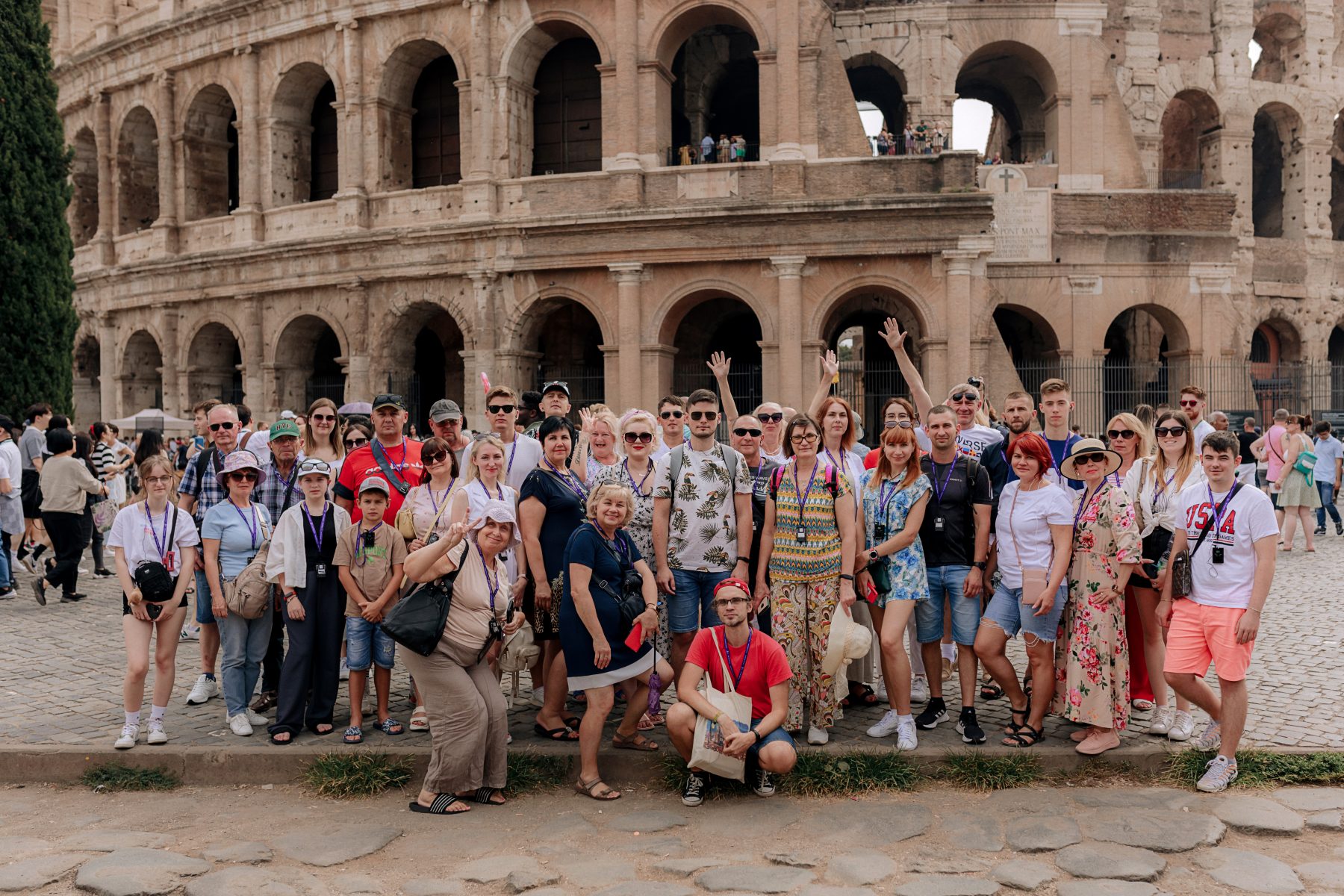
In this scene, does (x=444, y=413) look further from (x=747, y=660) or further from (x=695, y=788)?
(x=695, y=788)

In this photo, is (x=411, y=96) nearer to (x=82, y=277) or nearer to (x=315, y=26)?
(x=315, y=26)

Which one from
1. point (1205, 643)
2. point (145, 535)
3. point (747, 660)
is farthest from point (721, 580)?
point (145, 535)

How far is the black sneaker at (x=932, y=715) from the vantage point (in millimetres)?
5973

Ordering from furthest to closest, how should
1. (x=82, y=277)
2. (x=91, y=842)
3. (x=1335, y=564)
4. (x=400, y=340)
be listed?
(x=82, y=277) < (x=400, y=340) < (x=1335, y=564) < (x=91, y=842)

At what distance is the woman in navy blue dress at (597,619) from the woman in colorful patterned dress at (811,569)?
2.74 ft

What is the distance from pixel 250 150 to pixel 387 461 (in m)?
17.5

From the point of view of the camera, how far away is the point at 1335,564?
1229cm

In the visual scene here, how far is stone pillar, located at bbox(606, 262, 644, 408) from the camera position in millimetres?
17953

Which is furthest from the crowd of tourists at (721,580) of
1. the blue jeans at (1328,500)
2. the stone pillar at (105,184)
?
the stone pillar at (105,184)

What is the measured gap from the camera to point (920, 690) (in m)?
6.67

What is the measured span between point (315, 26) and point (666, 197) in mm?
8605

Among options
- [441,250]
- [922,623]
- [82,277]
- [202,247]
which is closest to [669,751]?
[922,623]

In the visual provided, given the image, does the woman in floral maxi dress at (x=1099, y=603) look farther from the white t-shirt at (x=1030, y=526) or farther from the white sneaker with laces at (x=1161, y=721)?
the white sneaker with laces at (x=1161, y=721)

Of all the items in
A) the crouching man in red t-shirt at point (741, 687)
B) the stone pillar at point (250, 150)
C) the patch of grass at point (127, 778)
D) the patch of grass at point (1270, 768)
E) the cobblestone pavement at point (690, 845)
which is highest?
the stone pillar at point (250, 150)
